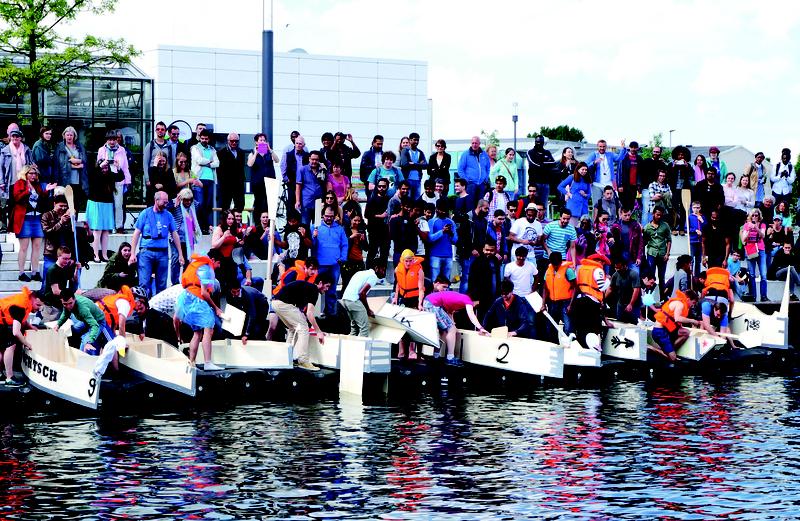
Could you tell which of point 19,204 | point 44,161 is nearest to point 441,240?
point 44,161

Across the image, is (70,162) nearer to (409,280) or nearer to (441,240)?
(409,280)

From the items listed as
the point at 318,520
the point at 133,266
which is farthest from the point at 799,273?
the point at 318,520

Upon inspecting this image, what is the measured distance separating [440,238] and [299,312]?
4.16 metres

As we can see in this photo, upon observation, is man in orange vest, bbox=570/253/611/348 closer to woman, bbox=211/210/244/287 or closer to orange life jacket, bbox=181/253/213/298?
woman, bbox=211/210/244/287

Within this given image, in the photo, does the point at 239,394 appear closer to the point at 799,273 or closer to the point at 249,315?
the point at 249,315

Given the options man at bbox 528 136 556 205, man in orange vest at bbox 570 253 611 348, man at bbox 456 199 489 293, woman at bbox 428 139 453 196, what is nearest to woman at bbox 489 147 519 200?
man at bbox 528 136 556 205

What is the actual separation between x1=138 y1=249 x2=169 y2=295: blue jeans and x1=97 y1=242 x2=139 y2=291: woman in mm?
171

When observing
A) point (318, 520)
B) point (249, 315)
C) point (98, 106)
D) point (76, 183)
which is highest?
point (98, 106)

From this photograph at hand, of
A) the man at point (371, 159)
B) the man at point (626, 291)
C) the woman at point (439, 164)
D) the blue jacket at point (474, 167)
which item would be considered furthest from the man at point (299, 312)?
the man at point (626, 291)

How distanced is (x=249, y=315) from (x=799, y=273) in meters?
15.4

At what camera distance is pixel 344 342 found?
73.4ft

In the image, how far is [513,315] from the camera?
79.4 ft

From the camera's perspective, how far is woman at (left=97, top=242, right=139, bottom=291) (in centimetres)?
2230

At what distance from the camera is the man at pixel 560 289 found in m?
24.9
